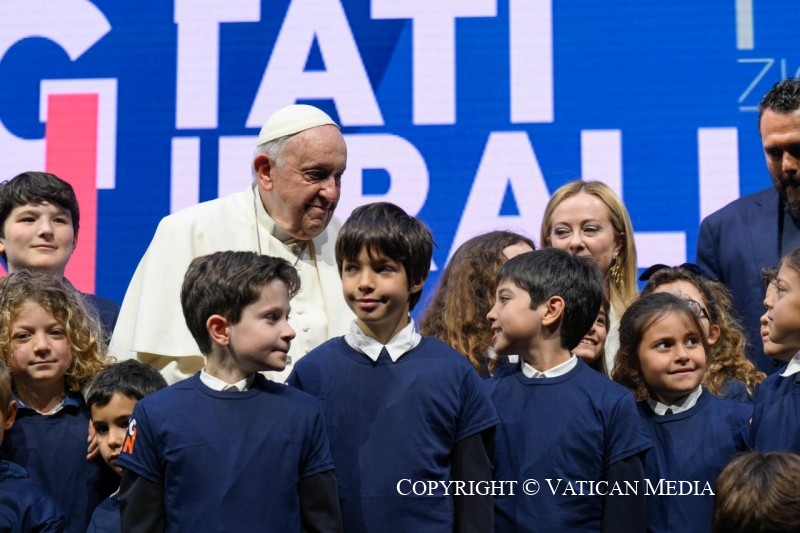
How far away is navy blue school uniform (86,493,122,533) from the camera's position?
12.1 ft

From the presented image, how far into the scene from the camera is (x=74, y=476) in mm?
3863

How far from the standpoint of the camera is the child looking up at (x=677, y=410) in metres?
3.69

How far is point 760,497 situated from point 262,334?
1312mm

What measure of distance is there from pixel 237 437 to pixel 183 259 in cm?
132

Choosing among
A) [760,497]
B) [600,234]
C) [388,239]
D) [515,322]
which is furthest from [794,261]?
[388,239]

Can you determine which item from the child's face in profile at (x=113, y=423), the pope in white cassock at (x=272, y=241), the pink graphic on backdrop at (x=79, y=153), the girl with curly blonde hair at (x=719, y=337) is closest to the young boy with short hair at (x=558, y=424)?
the girl with curly blonde hair at (x=719, y=337)

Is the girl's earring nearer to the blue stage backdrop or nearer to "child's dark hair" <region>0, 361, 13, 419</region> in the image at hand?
the blue stage backdrop

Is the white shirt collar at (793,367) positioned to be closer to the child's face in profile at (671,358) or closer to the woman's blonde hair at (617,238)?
the child's face in profile at (671,358)

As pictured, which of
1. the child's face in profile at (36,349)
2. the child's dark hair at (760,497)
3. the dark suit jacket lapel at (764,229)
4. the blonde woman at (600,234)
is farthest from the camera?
the dark suit jacket lapel at (764,229)

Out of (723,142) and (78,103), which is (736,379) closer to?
(723,142)

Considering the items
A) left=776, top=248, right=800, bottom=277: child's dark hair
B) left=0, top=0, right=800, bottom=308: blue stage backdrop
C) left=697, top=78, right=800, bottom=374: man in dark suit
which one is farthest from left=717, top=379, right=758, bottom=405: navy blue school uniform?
left=0, top=0, right=800, bottom=308: blue stage backdrop

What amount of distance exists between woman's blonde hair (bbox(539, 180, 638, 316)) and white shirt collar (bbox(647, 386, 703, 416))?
0.69 meters

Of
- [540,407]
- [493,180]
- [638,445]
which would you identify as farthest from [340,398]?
[493,180]

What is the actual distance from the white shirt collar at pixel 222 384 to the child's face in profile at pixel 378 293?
372 millimetres
